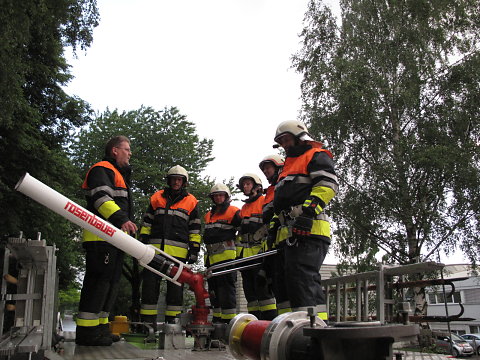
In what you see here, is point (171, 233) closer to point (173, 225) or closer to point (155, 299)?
point (173, 225)

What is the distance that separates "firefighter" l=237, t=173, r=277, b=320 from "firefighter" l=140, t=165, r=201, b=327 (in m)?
0.82

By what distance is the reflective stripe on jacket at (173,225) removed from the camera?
6.57m

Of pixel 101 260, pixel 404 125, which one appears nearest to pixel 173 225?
pixel 101 260

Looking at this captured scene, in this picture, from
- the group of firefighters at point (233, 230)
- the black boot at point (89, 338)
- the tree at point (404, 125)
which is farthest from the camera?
the tree at point (404, 125)

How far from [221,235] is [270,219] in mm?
1741

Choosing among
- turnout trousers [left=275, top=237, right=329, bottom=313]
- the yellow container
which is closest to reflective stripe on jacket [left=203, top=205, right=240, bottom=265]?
the yellow container

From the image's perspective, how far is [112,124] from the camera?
2366 cm

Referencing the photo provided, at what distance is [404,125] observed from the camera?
17.8 meters

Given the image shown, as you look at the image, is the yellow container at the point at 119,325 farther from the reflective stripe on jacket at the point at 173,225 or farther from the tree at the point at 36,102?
the tree at the point at 36,102

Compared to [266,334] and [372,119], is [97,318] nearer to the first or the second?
[266,334]

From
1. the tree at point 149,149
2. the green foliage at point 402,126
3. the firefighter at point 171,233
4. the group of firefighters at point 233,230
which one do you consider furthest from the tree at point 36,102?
the green foliage at point 402,126

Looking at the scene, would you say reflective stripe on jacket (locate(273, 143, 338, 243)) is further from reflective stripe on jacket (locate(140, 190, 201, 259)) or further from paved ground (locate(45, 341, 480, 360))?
reflective stripe on jacket (locate(140, 190, 201, 259))

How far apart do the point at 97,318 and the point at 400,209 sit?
43.4ft

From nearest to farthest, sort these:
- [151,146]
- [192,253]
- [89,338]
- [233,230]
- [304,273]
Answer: [304,273] → [89,338] → [192,253] → [233,230] → [151,146]
